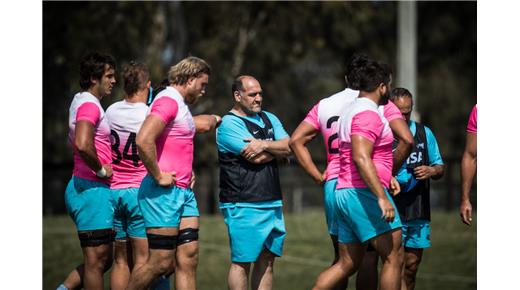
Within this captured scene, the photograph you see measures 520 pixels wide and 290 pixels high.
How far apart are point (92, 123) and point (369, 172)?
243cm

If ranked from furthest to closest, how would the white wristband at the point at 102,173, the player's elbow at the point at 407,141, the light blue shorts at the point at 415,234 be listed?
the light blue shorts at the point at 415,234 → the white wristband at the point at 102,173 → the player's elbow at the point at 407,141

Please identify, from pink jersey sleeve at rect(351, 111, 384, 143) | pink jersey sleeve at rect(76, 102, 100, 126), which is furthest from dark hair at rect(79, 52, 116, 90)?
pink jersey sleeve at rect(351, 111, 384, 143)

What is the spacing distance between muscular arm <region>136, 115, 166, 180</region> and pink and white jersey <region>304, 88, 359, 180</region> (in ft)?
4.94

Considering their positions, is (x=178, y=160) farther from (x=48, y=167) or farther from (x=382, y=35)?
(x=382, y=35)

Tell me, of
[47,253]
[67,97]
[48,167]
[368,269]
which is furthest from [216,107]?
[368,269]

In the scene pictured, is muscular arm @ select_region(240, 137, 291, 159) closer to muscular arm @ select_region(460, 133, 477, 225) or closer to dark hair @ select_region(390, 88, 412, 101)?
dark hair @ select_region(390, 88, 412, 101)

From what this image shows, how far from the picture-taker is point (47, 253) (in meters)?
17.3

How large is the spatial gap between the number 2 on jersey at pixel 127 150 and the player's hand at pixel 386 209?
239cm

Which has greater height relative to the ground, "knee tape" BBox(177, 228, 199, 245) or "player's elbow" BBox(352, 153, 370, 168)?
"player's elbow" BBox(352, 153, 370, 168)

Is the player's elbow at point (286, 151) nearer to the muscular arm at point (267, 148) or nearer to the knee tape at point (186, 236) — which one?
the muscular arm at point (267, 148)

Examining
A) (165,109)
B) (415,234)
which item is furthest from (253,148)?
(415,234)

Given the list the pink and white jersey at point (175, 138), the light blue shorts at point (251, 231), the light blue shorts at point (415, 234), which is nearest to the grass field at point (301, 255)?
the light blue shorts at point (415, 234)

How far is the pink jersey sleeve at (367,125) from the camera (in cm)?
767

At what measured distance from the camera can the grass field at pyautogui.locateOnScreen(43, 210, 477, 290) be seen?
15234mm
